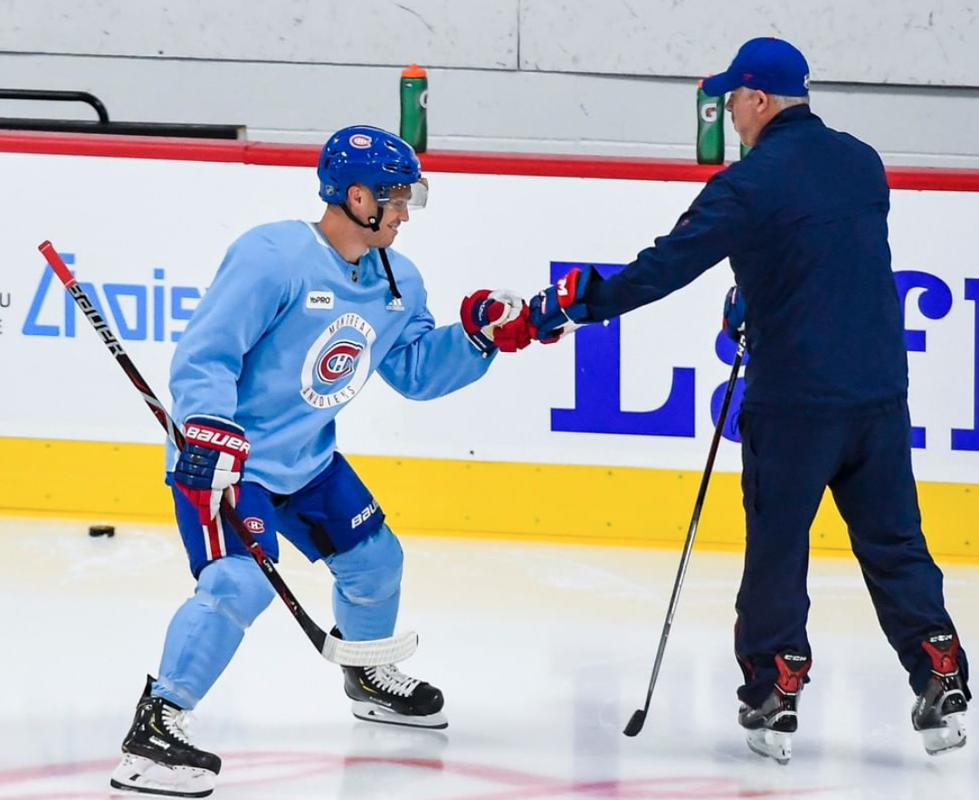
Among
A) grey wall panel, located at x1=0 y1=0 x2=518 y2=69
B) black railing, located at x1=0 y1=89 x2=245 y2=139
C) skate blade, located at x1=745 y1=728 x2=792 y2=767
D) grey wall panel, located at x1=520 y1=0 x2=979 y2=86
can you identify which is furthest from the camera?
Answer: grey wall panel, located at x1=0 y1=0 x2=518 y2=69

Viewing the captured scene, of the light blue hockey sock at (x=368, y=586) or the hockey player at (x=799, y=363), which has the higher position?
the hockey player at (x=799, y=363)

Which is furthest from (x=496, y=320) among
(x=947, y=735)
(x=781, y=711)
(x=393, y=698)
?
(x=947, y=735)

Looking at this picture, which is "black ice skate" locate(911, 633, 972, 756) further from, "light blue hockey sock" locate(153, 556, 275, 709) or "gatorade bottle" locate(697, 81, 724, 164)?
"gatorade bottle" locate(697, 81, 724, 164)

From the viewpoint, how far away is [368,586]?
3.64 meters

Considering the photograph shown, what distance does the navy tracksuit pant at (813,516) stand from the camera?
340 cm

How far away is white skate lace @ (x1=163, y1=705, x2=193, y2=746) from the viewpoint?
10.7ft

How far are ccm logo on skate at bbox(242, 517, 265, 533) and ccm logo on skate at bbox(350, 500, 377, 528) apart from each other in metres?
0.22

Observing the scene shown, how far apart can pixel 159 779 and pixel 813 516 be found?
1.29m

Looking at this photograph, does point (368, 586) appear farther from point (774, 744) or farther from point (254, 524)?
point (774, 744)

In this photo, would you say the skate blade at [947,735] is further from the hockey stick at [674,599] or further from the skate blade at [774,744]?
the hockey stick at [674,599]

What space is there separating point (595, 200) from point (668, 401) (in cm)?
58

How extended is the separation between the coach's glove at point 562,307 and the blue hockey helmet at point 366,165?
1.15ft

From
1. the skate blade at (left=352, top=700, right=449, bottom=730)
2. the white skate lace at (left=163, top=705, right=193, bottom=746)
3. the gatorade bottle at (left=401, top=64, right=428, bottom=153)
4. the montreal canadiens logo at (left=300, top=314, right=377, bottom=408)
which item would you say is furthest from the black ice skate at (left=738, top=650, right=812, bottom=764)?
the gatorade bottle at (left=401, top=64, right=428, bottom=153)

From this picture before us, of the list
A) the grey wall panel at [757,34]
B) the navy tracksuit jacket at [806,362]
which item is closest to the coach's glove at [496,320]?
the navy tracksuit jacket at [806,362]
